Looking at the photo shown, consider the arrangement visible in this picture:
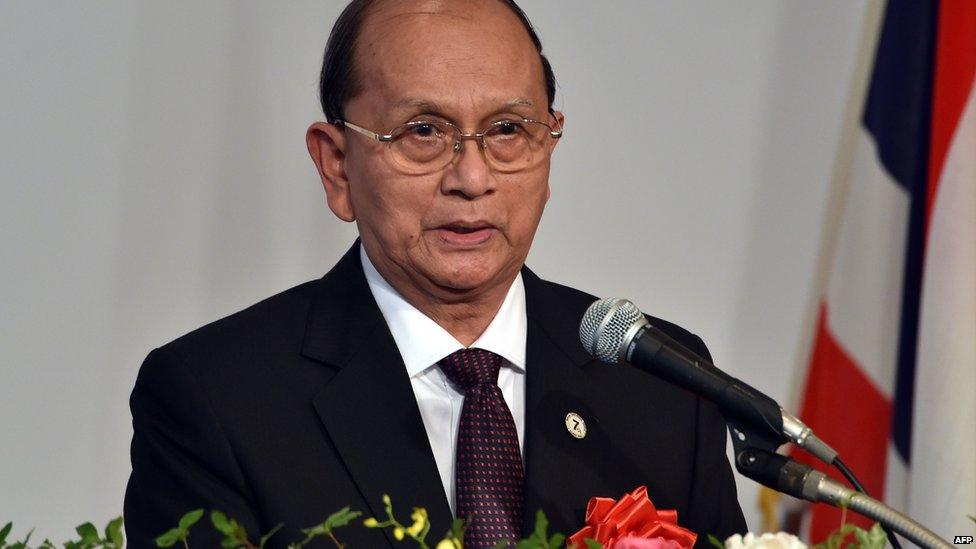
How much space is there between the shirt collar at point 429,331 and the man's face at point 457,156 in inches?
2.2

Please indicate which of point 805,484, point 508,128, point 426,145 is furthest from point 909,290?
point 805,484

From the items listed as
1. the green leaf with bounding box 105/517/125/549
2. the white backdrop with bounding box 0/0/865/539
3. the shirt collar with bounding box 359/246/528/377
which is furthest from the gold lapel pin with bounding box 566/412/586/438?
the white backdrop with bounding box 0/0/865/539

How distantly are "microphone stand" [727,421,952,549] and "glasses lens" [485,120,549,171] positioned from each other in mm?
687

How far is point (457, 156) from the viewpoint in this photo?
1.98m

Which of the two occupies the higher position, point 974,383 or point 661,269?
point 661,269

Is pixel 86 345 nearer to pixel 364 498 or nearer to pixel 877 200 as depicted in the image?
pixel 364 498

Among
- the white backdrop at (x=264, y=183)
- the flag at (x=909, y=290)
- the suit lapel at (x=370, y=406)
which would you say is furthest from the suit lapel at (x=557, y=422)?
the white backdrop at (x=264, y=183)

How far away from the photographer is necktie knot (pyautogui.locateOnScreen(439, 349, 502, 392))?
204 centimetres

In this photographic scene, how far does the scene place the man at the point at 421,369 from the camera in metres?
1.92

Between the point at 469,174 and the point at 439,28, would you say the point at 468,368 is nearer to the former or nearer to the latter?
the point at 469,174

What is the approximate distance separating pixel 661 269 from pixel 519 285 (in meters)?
1.44

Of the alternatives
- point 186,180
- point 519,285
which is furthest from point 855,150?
point 186,180

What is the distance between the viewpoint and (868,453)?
3.11m

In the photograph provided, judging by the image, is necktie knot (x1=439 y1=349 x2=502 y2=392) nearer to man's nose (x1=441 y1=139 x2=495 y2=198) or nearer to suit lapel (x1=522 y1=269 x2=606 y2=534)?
suit lapel (x1=522 y1=269 x2=606 y2=534)
